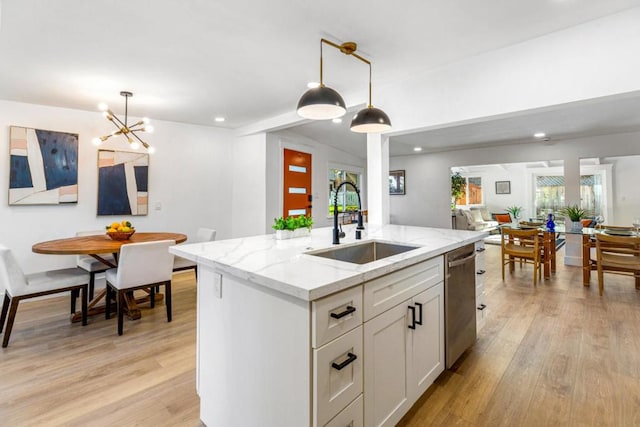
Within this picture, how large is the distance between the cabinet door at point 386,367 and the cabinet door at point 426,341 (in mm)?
81

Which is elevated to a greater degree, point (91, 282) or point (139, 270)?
point (139, 270)

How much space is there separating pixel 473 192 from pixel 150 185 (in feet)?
35.6

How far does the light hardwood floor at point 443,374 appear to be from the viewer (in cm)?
167

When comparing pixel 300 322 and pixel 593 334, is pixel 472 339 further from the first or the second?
pixel 300 322

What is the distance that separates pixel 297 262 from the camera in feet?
4.73

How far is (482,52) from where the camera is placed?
104 inches

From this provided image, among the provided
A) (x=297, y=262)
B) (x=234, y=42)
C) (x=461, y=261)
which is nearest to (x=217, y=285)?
(x=297, y=262)

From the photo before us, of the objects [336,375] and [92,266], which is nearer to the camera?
[336,375]

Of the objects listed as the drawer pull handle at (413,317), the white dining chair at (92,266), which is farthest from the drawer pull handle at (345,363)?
the white dining chair at (92,266)

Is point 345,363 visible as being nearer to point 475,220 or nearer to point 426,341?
point 426,341

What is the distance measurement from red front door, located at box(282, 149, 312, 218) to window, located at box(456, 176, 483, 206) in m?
7.48

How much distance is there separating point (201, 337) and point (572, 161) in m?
6.90

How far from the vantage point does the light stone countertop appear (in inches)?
43.4

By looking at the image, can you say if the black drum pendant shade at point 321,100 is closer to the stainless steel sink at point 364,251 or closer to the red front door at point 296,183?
the stainless steel sink at point 364,251
